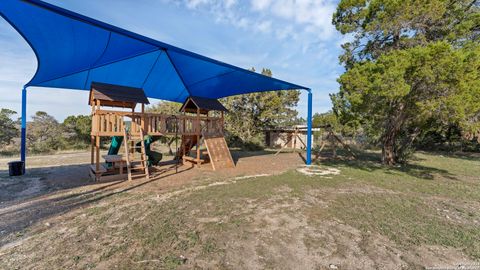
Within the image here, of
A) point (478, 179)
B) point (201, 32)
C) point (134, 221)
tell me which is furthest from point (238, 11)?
point (478, 179)

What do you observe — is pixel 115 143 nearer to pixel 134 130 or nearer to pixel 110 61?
pixel 134 130

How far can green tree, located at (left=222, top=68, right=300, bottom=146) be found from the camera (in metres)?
18.6

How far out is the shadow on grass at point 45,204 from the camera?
3.55 m

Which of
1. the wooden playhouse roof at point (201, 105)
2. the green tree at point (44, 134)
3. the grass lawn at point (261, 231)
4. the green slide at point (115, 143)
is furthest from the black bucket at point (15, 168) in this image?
the green tree at point (44, 134)

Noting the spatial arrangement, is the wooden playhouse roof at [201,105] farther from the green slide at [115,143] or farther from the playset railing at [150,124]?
the green slide at [115,143]

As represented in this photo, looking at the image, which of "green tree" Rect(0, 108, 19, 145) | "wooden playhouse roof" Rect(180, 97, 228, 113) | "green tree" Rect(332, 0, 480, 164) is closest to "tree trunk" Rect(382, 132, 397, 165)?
"green tree" Rect(332, 0, 480, 164)

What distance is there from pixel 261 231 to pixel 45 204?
15.0 ft

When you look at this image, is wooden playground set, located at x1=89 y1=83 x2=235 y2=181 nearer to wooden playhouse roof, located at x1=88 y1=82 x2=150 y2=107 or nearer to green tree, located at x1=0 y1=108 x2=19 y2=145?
wooden playhouse roof, located at x1=88 y1=82 x2=150 y2=107

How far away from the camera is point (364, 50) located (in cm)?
1034

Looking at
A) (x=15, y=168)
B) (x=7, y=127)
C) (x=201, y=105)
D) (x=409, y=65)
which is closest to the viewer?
(x=409, y=65)

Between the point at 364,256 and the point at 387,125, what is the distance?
7.72 meters

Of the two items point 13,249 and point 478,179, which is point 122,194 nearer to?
point 13,249

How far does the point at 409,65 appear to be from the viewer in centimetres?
597

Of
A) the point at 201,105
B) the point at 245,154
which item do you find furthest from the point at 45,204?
the point at 245,154
